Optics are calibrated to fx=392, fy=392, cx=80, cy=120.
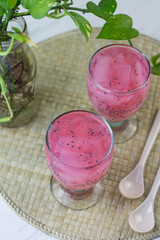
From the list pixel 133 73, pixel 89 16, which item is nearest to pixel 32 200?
pixel 133 73

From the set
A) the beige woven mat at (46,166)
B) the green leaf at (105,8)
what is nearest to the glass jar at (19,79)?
the beige woven mat at (46,166)

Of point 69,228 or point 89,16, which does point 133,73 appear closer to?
point 69,228

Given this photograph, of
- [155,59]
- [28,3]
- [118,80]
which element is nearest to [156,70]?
[155,59]

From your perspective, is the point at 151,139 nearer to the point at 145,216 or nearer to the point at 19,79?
the point at 145,216

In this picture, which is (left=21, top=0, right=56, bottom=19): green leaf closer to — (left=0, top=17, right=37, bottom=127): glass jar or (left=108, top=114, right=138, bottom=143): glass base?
(left=0, top=17, right=37, bottom=127): glass jar

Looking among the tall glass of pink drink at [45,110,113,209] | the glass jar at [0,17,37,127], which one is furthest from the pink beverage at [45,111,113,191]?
the glass jar at [0,17,37,127]

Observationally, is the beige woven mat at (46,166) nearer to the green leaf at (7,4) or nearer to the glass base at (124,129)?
the glass base at (124,129)
